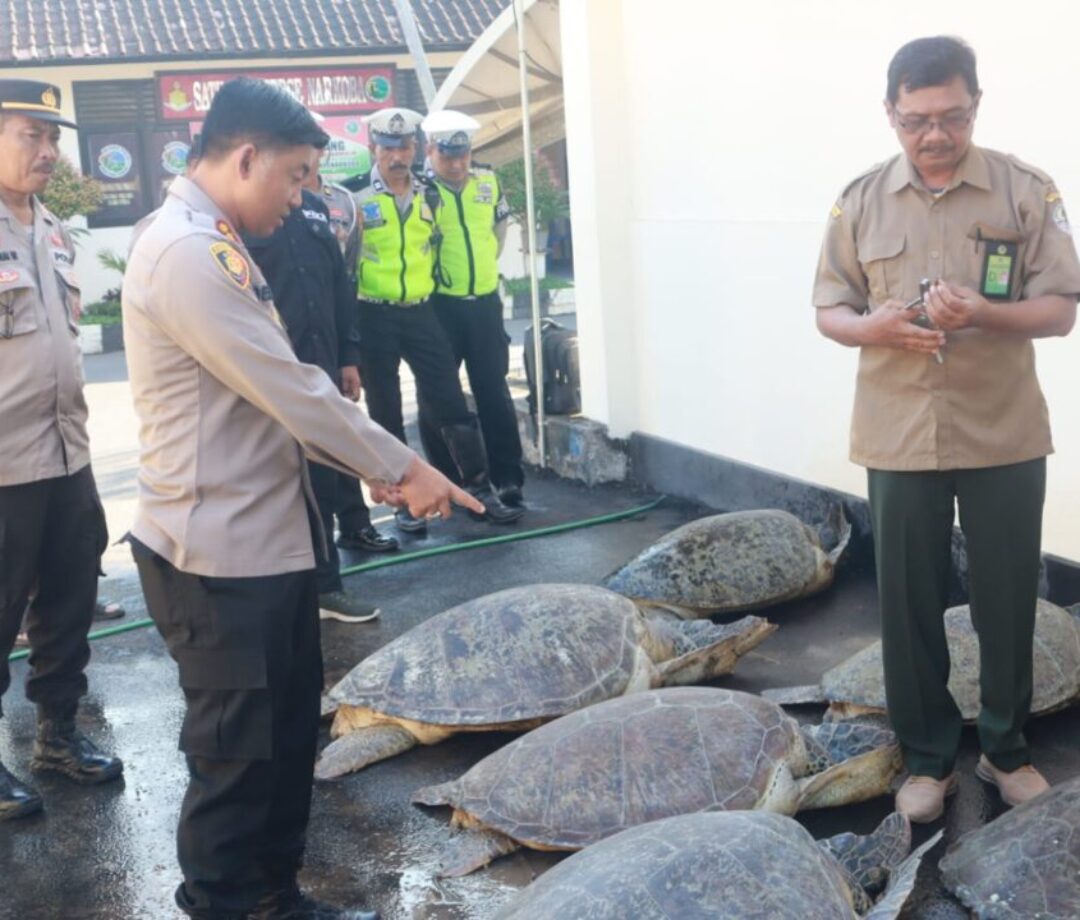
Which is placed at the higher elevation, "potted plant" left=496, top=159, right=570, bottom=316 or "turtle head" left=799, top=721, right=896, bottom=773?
"potted plant" left=496, top=159, right=570, bottom=316

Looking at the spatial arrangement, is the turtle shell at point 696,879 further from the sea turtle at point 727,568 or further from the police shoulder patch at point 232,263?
the sea turtle at point 727,568

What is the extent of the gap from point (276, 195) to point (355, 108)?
62.7 feet

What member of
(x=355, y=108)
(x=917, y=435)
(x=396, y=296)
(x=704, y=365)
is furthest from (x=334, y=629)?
(x=355, y=108)

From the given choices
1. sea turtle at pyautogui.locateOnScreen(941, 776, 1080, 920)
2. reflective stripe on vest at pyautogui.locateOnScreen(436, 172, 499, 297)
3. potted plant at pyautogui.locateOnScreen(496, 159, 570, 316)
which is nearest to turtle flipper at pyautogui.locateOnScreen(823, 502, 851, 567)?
reflective stripe on vest at pyautogui.locateOnScreen(436, 172, 499, 297)

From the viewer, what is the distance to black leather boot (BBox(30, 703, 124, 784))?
14.0 feet

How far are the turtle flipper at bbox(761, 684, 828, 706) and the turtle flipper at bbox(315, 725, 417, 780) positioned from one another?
119 cm

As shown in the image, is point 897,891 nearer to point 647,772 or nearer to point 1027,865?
point 1027,865

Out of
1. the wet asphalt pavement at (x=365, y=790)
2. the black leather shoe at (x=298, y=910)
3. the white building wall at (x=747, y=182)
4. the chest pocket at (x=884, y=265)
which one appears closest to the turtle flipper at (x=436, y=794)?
the wet asphalt pavement at (x=365, y=790)

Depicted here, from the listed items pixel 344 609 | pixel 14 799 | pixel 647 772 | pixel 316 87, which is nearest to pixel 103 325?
pixel 316 87

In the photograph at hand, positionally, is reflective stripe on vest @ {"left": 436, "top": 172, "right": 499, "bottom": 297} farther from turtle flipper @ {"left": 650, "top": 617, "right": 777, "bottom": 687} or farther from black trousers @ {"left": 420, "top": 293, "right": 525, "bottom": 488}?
turtle flipper @ {"left": 650, "top": 617, "right": 777, "bottom": 687}

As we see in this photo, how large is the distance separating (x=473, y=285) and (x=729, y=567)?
2.68 metres

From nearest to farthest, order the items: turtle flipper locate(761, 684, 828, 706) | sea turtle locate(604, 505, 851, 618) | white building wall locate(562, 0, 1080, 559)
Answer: turtle flipper locate(761, 684, 828, 706)
white building wall locate(562, 0, 1080, 559)
sea turtle locate(604, 505, 851, 618)

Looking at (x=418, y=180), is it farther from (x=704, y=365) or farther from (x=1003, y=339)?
(x=1003, y=339)

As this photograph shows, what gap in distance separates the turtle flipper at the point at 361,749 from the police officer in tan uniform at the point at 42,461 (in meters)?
0.68
